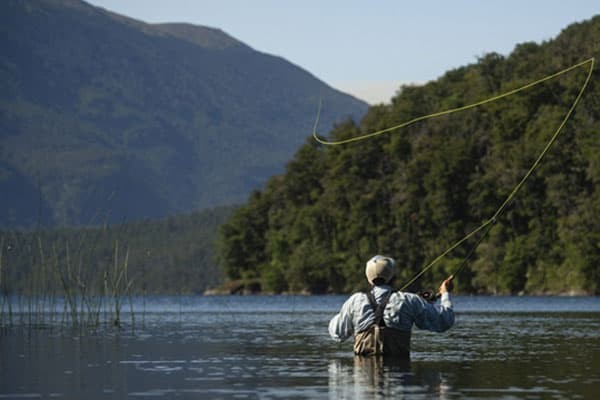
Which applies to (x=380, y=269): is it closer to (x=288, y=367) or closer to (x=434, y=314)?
(x=434, y=314)

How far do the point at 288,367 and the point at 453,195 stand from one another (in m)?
95.6

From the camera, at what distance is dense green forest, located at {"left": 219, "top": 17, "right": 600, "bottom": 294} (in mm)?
103688

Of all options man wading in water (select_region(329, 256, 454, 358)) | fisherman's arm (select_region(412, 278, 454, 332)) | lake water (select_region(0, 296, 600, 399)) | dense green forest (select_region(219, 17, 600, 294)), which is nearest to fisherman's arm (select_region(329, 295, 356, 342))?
man wading in water (select_region(329, 256, 454, 358))

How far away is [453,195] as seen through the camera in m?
117

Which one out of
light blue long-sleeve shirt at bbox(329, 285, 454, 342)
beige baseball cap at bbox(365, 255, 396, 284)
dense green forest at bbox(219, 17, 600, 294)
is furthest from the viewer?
dense green forest at bbox(219, 17, 600, 294)

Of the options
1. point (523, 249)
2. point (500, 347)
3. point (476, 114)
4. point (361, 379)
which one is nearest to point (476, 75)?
point (476, 114)

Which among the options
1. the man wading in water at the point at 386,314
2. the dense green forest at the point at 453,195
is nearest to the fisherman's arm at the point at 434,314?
the man wading in water at the point at 386,314

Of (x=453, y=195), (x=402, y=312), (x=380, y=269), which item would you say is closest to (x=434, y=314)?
(x=402, y=312)

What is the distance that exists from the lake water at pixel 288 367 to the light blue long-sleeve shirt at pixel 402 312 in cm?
68

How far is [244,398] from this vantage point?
1650 centimetres

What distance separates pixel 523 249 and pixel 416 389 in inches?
3514

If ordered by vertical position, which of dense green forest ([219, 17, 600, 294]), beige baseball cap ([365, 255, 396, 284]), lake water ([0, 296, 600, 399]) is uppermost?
dense green forest ([219, 17, 600, 294])

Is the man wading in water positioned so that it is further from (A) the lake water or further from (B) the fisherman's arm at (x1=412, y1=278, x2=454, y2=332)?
(A) the lake water

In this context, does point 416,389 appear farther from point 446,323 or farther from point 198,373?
point 198,373
